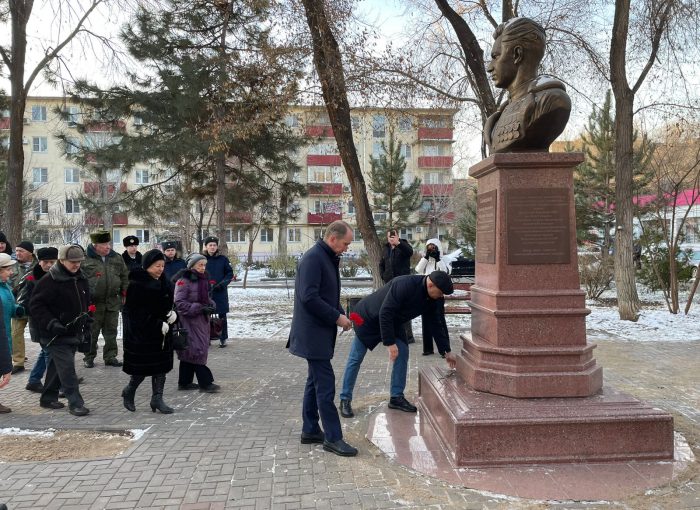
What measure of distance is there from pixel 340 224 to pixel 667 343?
7540mm

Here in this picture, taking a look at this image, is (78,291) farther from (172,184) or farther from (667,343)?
(172,184)

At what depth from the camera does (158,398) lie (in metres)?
5.34

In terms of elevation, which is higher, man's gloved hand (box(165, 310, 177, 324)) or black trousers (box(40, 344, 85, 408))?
man's gloved hand (box(165, 310, 177, 324))

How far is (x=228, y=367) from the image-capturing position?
7707 millimetres

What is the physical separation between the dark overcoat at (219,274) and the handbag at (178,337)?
3.17m

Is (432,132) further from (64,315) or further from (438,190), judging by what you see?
(438,190)

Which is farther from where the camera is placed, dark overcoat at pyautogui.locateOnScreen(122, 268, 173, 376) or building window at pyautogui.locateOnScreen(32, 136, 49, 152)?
building window at pyautogui.locateOnScreen(32, 136, 49, 152)

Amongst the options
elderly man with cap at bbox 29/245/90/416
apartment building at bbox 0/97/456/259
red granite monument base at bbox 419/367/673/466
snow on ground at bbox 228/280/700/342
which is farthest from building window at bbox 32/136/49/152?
red granite monument base at bbox 419/367/673/466

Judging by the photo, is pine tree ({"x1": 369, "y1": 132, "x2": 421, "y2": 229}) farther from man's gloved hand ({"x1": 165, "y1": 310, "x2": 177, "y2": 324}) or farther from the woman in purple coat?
man's gloved hand ({"x1": 165, "y1": 310, "x2": 177, "y2": 324})

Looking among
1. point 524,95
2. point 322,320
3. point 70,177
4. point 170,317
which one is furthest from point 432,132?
point 70,177

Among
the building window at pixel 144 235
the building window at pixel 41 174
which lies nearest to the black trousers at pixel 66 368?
the building window at pixel 144 235

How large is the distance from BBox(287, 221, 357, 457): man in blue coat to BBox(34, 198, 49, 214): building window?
3257cm

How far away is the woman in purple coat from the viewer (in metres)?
6.07

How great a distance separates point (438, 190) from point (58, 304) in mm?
42487
